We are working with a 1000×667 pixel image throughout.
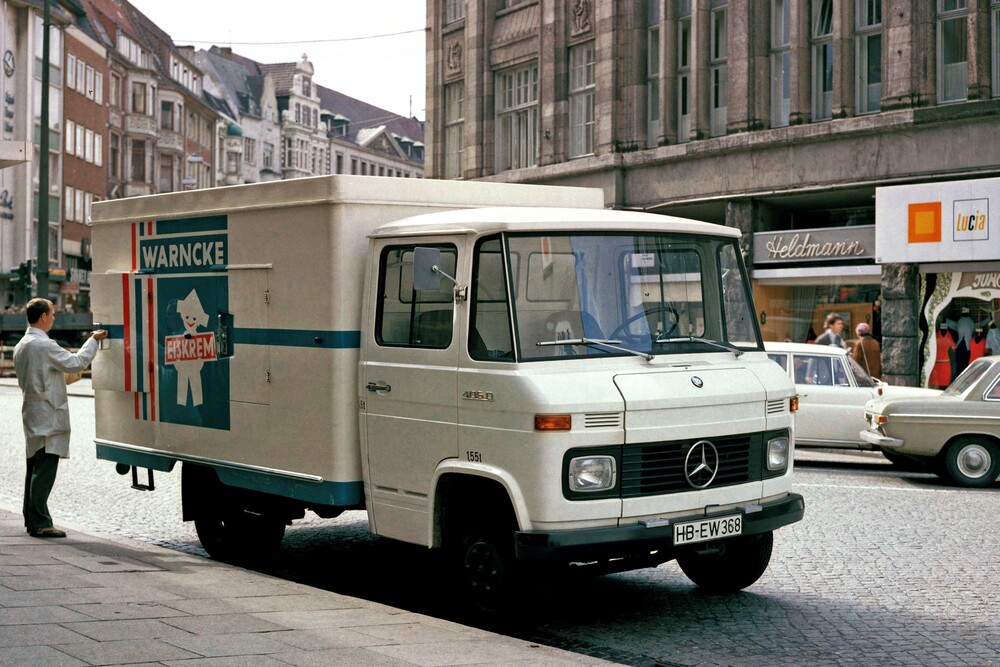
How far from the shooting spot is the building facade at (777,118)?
24000 mm

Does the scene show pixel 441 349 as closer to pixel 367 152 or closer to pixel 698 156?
pixel 698 156

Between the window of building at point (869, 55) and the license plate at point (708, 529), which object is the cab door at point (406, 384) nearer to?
the license plate at point (708, 529)

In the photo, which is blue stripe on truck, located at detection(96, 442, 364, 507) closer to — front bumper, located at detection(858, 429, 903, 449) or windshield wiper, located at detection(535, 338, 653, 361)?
windshield wiper, located at detection(535, 338, 653, 361)

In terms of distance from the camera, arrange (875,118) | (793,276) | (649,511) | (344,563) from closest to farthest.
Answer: (649,511) → (344,563) → (875,118) → (793,276)

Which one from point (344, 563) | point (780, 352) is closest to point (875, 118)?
point (780, 352)

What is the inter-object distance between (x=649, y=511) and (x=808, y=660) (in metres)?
1.15

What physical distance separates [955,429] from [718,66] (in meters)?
15.1

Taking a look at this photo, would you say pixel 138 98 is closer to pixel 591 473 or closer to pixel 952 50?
pixel 952 50

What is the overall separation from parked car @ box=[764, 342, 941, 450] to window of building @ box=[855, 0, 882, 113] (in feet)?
29.6

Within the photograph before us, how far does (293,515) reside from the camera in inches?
362

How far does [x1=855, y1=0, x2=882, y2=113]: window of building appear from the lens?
25.1 m

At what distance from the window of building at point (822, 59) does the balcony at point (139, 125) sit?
2380 inches

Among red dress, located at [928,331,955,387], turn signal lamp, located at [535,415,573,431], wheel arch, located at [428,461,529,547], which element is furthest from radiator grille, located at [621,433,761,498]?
red dress, located at [928,331,955,387]

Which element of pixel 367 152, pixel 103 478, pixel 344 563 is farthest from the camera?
pixel 367 152
